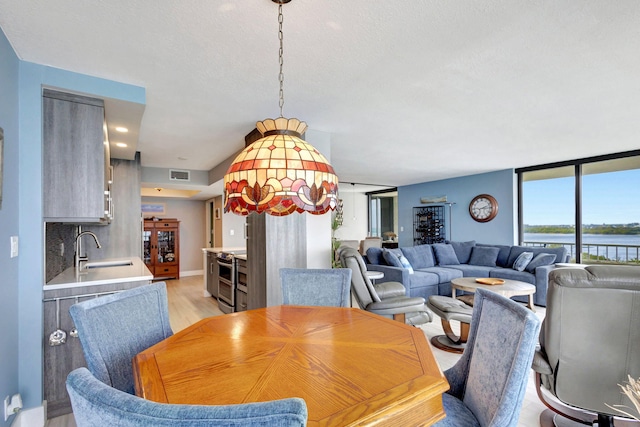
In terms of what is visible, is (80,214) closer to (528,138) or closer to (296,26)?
(296,26)

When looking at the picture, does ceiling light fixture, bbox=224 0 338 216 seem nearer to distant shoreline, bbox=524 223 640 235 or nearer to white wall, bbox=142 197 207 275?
distant shoreline, bbox=524 223 640 235

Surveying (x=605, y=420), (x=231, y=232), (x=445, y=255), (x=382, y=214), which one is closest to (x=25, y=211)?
(x=605, y=420)

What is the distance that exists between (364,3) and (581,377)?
227cm

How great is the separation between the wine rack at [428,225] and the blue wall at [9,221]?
765 centimetres

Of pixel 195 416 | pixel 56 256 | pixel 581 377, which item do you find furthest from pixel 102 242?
pixel 581 377

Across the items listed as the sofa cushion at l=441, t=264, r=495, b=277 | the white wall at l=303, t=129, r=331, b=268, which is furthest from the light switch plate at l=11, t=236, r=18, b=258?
the sofa cushion at l=441, t=264, r=495, b=277

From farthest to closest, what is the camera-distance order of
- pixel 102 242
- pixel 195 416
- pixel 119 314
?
pixel 102 242 < pixel 119 314 < pixel 195 416

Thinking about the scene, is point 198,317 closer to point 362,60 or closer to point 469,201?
point 362,60

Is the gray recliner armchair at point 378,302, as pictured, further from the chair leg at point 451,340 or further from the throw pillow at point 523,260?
the throw pillow at point 523,260

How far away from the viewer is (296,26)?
1.79 metres

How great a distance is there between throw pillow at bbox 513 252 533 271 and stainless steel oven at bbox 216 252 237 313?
4468 millimetres

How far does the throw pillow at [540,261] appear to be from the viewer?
201 inches

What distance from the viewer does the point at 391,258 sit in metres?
5.18

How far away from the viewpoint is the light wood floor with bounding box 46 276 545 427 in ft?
7.13
